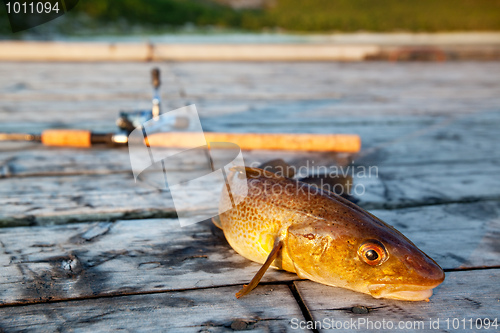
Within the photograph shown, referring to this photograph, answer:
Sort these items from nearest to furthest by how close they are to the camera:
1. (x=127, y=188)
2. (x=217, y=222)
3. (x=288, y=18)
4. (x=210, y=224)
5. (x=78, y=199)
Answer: (x=217, y=222), (x=210, y=224), (x=78, y=199), (x=127, y=188), (x=288, y=18)

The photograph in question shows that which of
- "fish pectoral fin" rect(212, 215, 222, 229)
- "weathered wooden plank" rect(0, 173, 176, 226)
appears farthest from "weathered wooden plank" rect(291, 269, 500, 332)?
"weathered wooden plank" rect(0, 173, 176, 226)

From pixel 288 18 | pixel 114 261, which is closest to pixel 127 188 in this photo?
pixel 114 261

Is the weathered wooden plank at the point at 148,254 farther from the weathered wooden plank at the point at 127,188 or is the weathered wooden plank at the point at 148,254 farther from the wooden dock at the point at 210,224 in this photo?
the weathered wooden plank at the point at 127,188

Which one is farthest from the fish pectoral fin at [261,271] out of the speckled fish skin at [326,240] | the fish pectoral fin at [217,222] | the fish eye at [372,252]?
the fish pectoral fin at [217,222]

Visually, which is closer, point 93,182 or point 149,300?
point 149,300

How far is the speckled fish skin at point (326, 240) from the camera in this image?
153cm

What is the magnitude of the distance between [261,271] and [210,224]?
2.31 ft

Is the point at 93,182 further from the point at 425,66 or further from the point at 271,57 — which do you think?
the point at 425,66

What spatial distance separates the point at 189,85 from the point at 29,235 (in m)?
3.98

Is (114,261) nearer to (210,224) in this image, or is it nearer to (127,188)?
(210,224)

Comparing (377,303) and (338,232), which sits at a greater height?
(338,232)

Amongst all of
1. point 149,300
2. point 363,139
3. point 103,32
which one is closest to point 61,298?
point 149,300

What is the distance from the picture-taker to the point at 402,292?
60.7 inches

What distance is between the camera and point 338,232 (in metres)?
1.60
